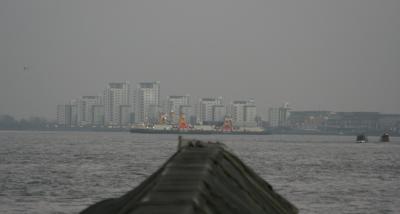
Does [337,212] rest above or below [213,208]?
below

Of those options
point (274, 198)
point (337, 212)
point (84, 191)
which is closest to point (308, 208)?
point (337, 212)

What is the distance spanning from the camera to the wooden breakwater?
893 cm

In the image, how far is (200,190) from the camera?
974 centimetres

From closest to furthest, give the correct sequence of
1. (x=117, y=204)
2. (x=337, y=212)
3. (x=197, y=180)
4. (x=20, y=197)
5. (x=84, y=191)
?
1. (x=197, y=180)
2. (x=117, y=204)
3. (x=337, y=212)
4. (x=20, y=197)
5. (x=84, y=191)

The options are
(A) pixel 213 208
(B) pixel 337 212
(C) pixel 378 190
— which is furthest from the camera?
(C) pixel 378 190

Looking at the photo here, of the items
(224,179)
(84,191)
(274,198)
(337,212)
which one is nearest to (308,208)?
(337,212)

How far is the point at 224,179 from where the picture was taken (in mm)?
11961

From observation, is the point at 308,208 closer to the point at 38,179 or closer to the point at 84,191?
the point at 84,191

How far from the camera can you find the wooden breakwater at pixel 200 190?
8.93 meters

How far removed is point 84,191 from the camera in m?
37.9

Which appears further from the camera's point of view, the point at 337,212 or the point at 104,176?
the point at 104,176

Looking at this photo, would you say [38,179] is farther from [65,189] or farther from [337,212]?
[337,212]

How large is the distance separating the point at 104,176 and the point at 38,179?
4451 mm

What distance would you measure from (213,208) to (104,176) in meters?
40.4
